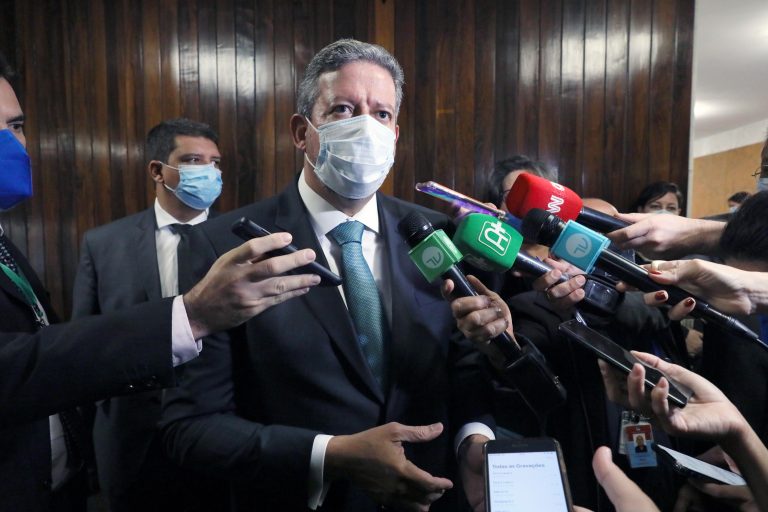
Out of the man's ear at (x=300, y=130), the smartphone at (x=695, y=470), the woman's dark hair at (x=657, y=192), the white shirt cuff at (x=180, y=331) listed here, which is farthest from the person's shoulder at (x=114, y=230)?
the woman's dark hair at (x=657, y=192)

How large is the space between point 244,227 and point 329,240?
0.43 metres

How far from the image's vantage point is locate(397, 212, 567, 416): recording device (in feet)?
2.79

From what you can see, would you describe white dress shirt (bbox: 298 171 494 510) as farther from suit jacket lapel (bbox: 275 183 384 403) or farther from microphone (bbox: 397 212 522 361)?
microphone (bbox: 397 212 522 361)

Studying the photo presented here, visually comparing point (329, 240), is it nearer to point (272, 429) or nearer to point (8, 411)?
point (272, 429)

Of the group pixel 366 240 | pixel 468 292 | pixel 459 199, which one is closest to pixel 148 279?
pixel 366 240

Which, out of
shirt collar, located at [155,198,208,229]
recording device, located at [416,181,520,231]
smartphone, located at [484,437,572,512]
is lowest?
smartphone, located at [484,437,572,512]

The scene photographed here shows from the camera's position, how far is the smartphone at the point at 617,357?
0.77 meters

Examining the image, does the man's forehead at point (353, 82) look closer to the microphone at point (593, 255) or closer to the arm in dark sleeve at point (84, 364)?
the microphone at point (593, 255)

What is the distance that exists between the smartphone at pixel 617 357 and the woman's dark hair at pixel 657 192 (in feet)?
6.62

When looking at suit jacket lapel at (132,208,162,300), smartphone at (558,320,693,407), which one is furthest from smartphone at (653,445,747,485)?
suit jacket lapel at (132,208,162,300)

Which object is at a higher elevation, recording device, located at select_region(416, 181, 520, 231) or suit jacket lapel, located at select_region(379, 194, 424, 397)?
recording device, located at select_region(416, 181, 520, 231)

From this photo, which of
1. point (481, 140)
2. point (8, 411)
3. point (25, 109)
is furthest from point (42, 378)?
point (25, 109)

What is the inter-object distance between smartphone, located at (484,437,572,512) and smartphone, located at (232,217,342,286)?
35 cm

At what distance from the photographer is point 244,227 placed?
0.73m
